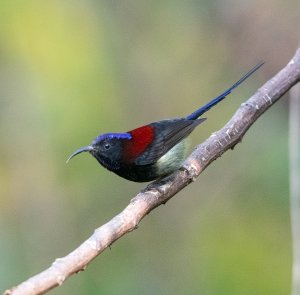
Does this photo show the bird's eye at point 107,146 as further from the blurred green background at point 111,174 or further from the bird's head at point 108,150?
the blurred green background at point 111,174

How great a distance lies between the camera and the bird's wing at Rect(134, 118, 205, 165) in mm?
3953

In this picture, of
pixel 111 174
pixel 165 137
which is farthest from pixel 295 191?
pixel 111 174

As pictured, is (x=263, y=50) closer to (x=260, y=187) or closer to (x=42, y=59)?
(x=260, y=187)

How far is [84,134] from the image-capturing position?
18.7 ft

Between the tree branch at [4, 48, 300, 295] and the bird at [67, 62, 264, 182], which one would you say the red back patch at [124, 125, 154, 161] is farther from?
the tree branch at [4, 48, 300, 295]

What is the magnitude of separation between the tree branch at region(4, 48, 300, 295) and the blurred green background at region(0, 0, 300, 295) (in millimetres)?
1776

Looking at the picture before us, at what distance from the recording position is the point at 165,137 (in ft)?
13.4

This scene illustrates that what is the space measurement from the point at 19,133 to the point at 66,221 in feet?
2.75

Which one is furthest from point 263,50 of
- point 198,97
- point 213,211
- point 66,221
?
point 66,221

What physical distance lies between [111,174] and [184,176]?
9.13 feet

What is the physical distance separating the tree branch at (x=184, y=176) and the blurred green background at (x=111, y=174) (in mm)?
1776

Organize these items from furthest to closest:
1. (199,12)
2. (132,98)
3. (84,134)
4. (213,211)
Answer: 1. (199,12)
2. (132,98)
3. (213,211)
4. (84,134)

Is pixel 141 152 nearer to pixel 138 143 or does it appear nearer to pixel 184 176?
pixel 138 143

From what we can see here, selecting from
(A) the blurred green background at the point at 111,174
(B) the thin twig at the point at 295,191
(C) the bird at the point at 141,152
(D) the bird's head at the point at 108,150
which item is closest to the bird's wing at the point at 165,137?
(C) the bird at the point at 141,152
